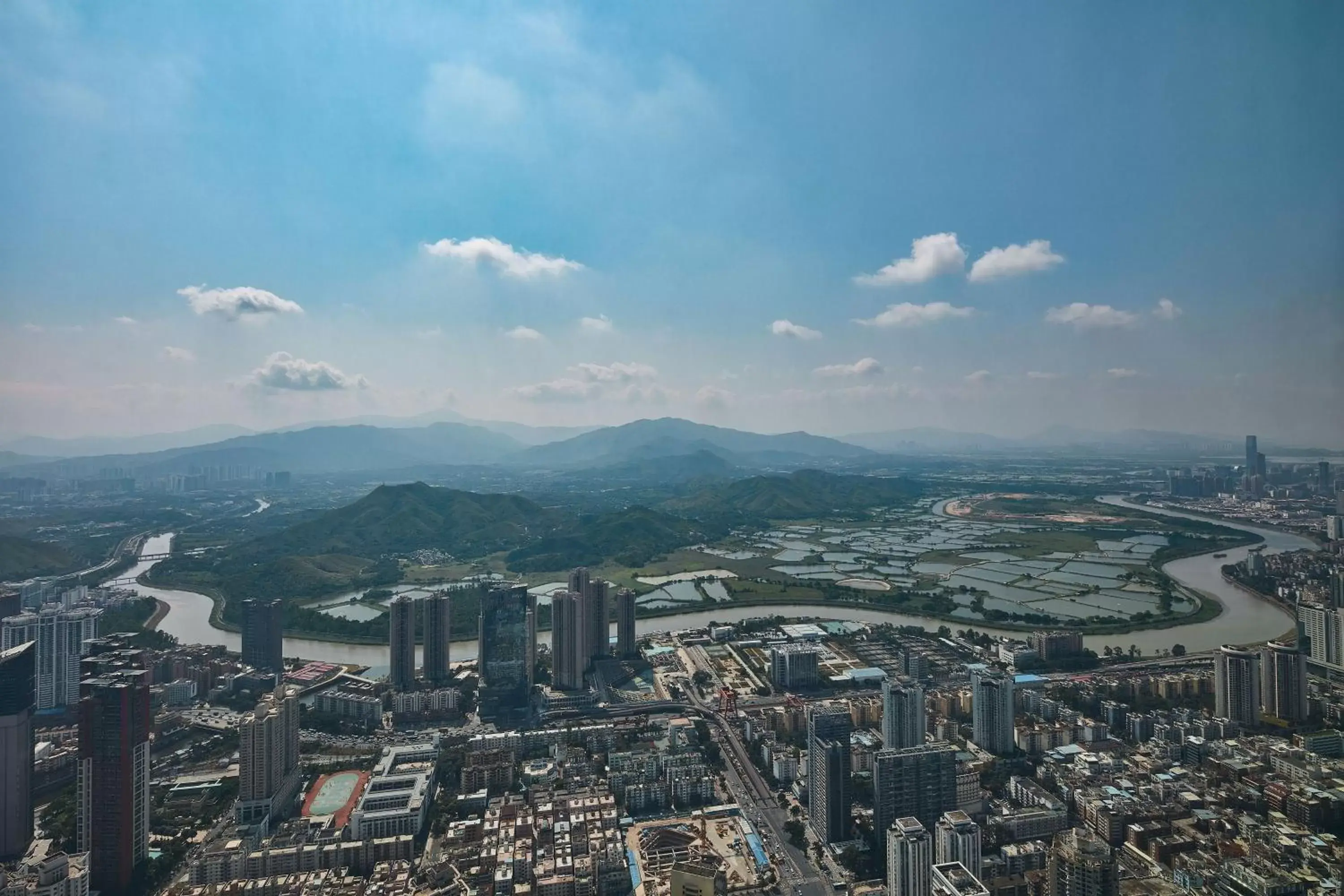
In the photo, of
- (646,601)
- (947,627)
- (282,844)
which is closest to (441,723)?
(282,844)

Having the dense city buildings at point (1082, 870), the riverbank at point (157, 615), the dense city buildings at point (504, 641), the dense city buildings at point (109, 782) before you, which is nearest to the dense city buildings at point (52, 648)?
the riverbank at point (157, 615)

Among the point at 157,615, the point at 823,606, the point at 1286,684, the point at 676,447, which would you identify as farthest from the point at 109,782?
the point at 676,447

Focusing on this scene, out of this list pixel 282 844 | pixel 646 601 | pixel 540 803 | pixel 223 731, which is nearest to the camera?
pixel 282 844

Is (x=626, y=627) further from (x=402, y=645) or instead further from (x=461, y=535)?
(x=461, y=535)

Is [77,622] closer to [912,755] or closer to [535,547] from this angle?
[912,755]

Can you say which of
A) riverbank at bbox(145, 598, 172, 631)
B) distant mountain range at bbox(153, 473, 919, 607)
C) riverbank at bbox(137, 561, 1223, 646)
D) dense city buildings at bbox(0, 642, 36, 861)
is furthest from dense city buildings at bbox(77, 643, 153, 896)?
distant mountain range at bbox(153, 473, 919, 607)

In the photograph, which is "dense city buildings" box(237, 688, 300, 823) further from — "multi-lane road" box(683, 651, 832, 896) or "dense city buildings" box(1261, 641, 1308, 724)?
"dense city buildings" box(1261, 641, 1308, 724)

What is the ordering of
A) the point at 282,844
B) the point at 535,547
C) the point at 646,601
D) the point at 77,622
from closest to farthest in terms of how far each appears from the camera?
the point at 282,844
the point at 77,622
the point at 646,601
the point at 535,547
